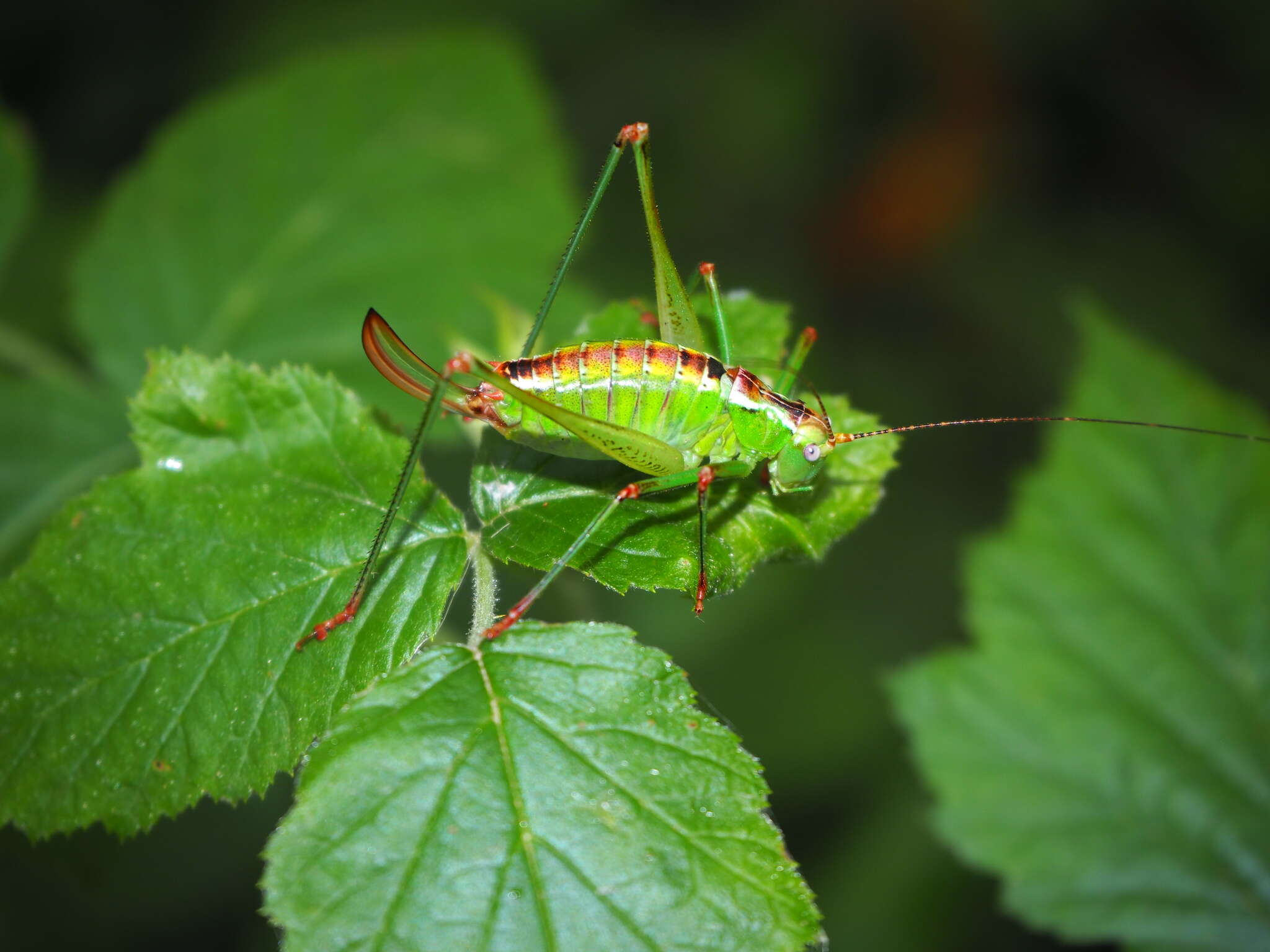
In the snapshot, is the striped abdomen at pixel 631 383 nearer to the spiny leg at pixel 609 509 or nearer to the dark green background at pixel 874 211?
the spiny leg at pixel 609 509

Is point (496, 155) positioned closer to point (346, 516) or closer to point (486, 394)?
point (486, 394)

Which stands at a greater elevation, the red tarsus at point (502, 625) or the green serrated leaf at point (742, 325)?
the green serrated leaf at point (742, 325)

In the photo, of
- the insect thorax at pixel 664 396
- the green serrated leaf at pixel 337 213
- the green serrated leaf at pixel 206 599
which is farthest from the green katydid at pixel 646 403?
the green serrated leaf at pixel 337 213

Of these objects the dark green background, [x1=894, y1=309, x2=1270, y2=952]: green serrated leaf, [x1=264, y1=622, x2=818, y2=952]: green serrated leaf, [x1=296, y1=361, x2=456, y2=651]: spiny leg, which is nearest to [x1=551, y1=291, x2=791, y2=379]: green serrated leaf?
[x1=296, y1=361, x2=456, y2=651]: spiny leg

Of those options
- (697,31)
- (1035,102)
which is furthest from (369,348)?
(1035,102)

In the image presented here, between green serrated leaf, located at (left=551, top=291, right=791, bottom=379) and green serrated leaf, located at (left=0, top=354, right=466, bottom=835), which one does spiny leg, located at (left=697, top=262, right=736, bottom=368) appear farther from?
green serrated leaf, located at (left=0, top=354, right=466, bottom=835)

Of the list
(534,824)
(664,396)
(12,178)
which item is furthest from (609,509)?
(12,178)
